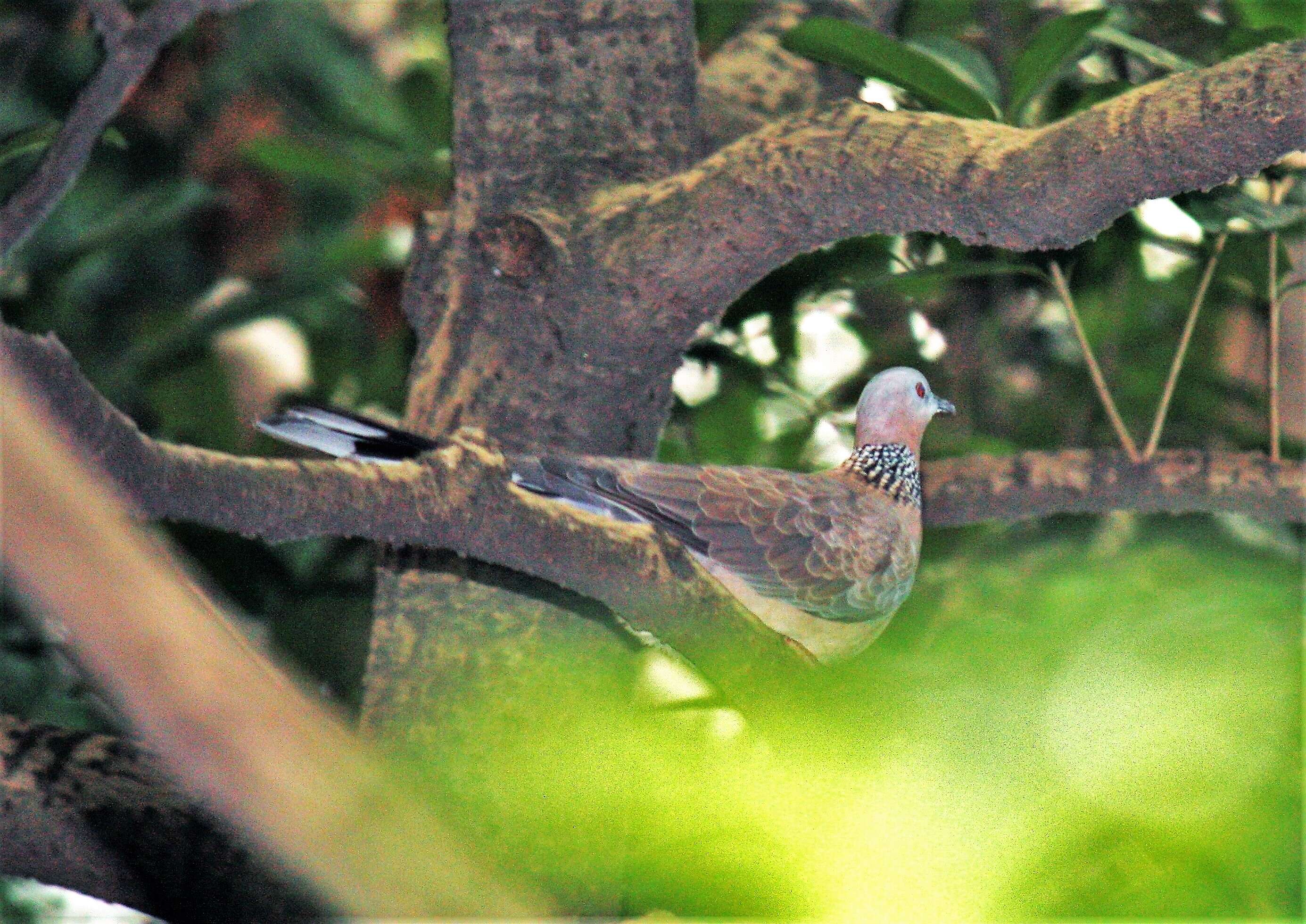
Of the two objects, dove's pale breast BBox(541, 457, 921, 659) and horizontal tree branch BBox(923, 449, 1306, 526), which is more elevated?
horizontal tree branch BBox(923, 449, 1306, 526)

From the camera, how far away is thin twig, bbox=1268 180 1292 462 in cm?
138

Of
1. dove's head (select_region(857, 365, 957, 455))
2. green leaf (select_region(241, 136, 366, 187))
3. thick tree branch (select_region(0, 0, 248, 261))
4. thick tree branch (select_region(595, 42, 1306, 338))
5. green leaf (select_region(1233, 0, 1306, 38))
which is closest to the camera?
thick tree branch (select_region(595, 42, 1306, 338))

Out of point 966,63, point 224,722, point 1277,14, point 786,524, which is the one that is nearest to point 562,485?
point 786,524

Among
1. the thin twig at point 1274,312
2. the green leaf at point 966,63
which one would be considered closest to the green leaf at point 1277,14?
the thin twig at point 1274,312

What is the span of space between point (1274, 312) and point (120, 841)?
1.34 metres

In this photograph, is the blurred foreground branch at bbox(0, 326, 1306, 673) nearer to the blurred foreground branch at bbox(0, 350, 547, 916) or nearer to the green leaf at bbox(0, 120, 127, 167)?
the green leaf at bbox(0, 120, 127, 167)

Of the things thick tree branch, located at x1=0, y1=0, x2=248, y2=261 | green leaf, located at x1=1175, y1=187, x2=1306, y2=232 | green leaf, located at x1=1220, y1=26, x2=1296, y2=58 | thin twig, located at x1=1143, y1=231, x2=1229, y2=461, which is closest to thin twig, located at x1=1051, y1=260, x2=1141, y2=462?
thin twig, located at x1=1143, y1=231, x2=1229, y2=461

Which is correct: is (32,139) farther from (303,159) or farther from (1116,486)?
(1116,486)

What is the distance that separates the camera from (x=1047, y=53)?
4.43 ft

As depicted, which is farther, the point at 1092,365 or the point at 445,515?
the point at 1092,365

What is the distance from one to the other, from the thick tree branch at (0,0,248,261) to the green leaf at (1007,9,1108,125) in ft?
2.73

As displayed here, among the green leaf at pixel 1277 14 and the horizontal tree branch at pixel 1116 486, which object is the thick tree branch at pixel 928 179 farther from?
the green leaf at pixel 1277 14

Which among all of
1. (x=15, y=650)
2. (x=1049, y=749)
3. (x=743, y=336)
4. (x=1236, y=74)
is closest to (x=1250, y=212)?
(x=1236, y=74)

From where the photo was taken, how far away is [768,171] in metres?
1.23
